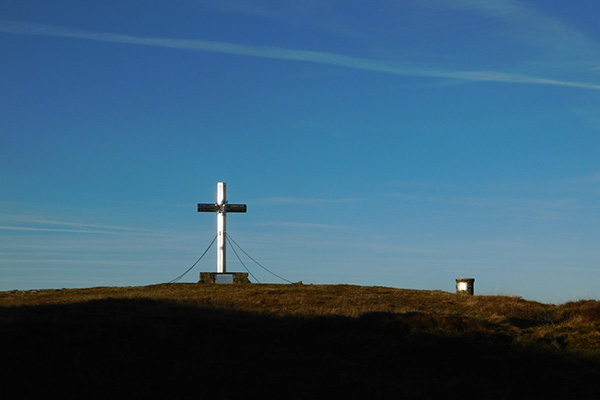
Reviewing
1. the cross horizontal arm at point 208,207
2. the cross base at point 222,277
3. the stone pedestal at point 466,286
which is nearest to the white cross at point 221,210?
the cross horizontal arm at point 208,207

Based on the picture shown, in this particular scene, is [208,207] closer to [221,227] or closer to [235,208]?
[221,227]

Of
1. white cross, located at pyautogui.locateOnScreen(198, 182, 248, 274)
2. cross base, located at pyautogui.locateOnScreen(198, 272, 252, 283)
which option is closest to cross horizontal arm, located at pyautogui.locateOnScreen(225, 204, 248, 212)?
white cross, located at pyautogui.locateOnScreen(198, 182, 248, 274)

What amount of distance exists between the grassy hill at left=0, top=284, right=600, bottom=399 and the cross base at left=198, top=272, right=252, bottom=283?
50.6 ft

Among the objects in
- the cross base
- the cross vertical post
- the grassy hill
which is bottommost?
the grassy hill

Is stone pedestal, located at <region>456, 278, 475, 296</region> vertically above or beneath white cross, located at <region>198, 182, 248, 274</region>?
beneath

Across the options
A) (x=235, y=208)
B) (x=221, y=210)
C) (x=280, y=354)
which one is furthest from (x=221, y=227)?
(x=280, y=354)

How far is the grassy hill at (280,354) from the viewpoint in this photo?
14.9 metres

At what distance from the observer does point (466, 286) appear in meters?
39.0

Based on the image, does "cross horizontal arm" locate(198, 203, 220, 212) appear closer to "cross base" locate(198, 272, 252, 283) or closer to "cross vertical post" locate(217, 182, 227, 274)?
"cross vertical post" locate(217, 182, 227, 274)

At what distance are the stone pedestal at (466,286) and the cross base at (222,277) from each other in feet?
44.1

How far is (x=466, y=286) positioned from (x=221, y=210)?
16.5 meters

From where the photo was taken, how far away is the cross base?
1603 inches

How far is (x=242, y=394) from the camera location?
14.5 m

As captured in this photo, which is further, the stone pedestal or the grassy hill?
the stone pedestal
